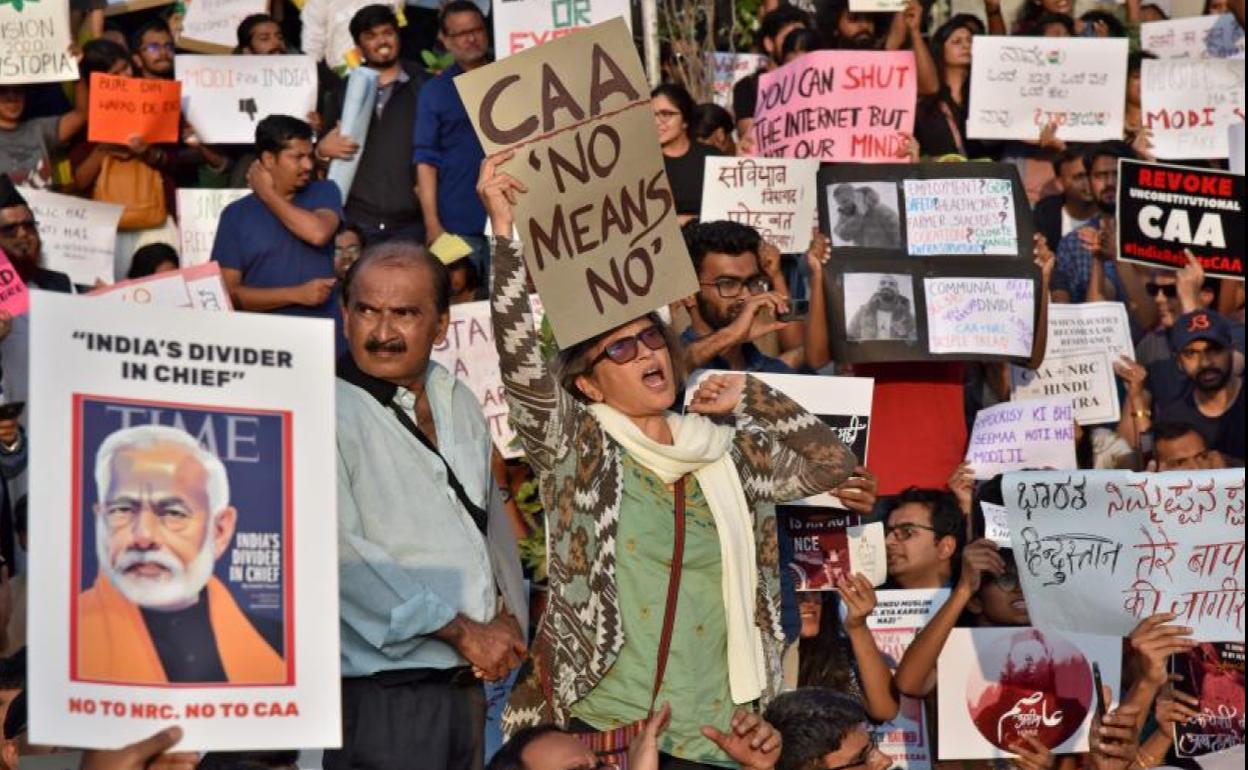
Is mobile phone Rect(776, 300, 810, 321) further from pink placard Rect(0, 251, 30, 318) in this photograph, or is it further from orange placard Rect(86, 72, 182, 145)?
orange placard Rect(86, 72, 182, 145)

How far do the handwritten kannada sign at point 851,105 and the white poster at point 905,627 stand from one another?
283 cm

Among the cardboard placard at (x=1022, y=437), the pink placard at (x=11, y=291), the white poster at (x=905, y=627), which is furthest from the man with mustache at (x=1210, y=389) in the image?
the pink placard at (x=11, y=291)

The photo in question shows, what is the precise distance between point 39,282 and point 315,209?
3.68 ft

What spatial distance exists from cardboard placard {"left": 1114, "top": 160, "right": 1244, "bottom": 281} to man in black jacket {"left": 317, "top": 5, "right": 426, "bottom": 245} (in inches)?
120

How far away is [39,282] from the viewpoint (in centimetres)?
995

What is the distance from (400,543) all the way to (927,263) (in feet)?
13.0

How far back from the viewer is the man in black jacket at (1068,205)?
11.5 metres

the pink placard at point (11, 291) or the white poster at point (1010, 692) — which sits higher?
the pink placard at point (11, 291)

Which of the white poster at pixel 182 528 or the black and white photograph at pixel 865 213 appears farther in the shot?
the black and white photograph at pixel 865 213

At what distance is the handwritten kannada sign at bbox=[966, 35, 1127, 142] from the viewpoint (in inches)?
471

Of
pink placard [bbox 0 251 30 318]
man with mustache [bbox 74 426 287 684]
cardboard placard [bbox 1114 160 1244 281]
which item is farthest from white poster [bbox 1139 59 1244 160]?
man with mustache [bbox 74 426 287 684]

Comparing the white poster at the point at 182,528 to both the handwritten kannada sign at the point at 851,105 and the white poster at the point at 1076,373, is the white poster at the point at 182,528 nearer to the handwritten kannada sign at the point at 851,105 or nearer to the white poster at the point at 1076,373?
the white poster at the point at 1076,373

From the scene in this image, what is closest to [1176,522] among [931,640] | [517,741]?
[931,640]

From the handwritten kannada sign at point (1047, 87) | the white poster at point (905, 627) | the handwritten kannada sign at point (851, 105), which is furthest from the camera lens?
the handwritten kannada sign at point (1047, 87)
